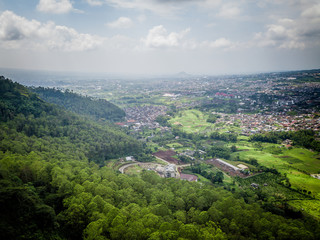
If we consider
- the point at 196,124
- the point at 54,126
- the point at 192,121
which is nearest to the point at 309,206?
the point at 54,126

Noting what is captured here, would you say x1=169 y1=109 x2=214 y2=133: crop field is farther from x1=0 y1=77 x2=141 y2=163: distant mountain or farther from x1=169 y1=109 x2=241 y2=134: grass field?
x1=0 y1=77 x2=141 y2=163: distant mountain

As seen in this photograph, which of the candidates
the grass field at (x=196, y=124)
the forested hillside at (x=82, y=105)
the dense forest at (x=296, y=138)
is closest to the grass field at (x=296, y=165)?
the dense forest at (x=296, y=138)

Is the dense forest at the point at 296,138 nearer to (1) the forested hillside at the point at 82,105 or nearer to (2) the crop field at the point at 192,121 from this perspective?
(2) the crop field at the point at 192,121

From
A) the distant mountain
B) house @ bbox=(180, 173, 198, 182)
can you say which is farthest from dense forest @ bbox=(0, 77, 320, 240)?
house @ bbox=(180, 173, 198, 182)

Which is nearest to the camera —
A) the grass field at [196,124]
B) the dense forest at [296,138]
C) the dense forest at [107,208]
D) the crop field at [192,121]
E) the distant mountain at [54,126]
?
the dense forest at [107,208]

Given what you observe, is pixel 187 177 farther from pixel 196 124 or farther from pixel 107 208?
pixel 196 124

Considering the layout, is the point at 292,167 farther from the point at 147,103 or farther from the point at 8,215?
the point at 147,103

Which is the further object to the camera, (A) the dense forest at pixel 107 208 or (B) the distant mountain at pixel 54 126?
(B) the distant mountain at pixel 54 126

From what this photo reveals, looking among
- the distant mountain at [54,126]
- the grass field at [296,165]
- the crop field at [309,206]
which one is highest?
the distant mountain at [54,126]
